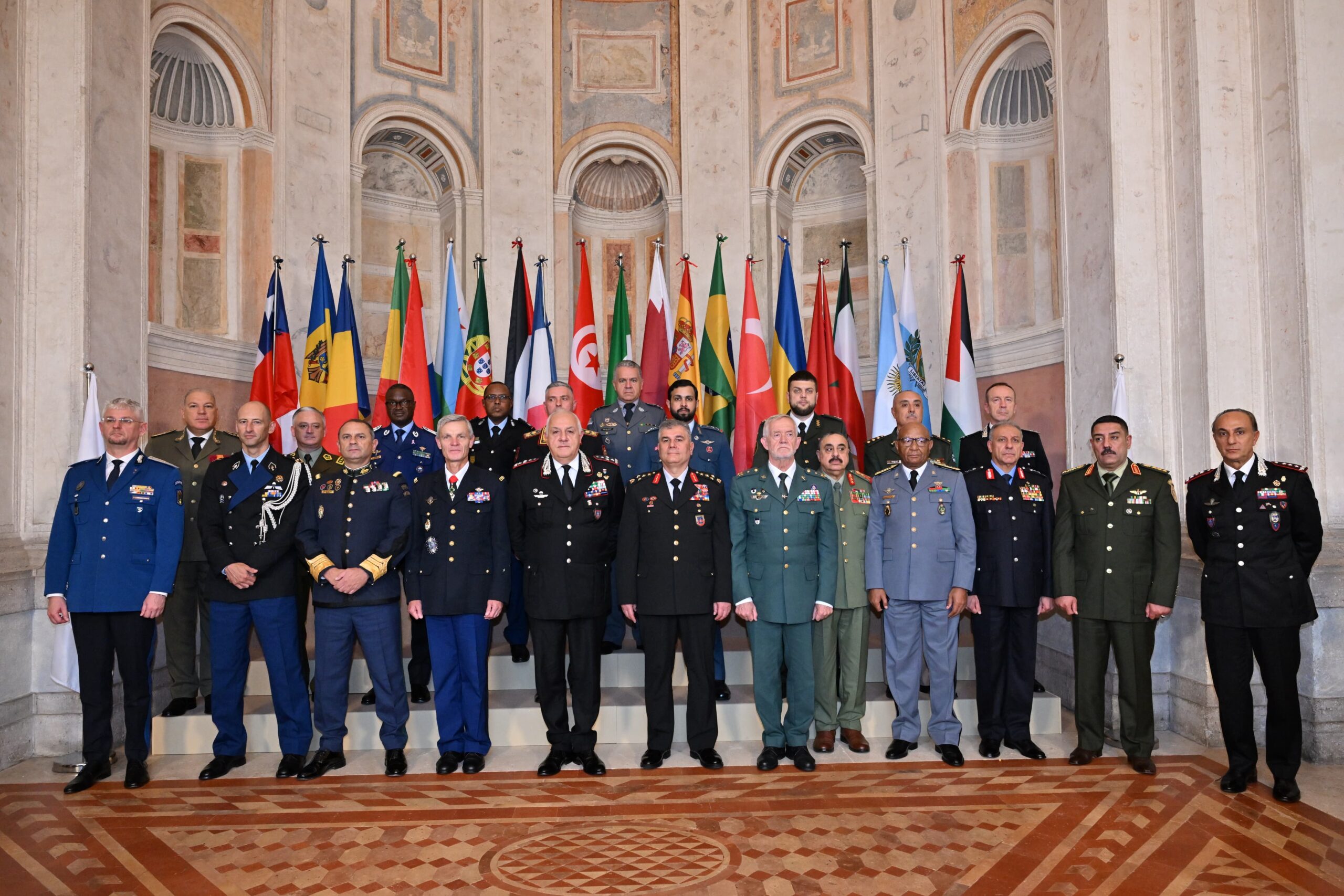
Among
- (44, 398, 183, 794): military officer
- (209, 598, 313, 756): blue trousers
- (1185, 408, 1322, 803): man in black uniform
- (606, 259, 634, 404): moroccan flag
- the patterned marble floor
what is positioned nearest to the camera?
the patterned marble floor

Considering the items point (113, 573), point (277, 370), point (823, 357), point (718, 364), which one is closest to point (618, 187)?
point (718, 364)

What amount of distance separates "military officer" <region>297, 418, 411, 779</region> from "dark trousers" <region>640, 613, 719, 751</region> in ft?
3.77

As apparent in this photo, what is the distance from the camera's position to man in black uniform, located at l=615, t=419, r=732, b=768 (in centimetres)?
459

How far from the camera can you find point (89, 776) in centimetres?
445

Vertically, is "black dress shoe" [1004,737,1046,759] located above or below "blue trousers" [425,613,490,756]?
below

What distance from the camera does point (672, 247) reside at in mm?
9461

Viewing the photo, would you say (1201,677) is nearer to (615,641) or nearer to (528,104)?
(615,641)

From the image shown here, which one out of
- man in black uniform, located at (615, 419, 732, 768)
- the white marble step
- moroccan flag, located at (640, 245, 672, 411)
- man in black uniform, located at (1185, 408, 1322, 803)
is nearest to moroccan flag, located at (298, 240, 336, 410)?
moroccan flag, located at (640, 245, 672, 411)

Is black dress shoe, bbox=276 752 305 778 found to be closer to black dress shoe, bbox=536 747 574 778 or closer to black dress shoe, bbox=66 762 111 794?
black dress shoe, bbox=66 762 111 794

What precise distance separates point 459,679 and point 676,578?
1131mm

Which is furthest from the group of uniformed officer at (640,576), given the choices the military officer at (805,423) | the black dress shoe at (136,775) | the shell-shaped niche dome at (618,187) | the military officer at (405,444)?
the shell-shaped niche dome at (618,187)

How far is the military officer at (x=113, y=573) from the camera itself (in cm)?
449

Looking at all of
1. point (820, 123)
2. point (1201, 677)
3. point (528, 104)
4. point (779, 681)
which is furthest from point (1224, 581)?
point (528, 104)

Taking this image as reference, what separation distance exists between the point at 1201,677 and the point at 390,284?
7334 millimetres
